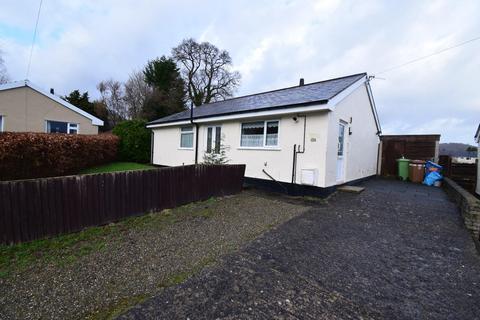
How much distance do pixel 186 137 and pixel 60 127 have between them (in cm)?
860

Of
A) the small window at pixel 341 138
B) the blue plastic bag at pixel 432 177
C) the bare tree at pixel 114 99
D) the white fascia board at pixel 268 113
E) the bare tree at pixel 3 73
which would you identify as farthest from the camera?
the bare tree at pixel 114 99

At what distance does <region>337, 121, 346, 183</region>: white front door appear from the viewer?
25.9ft

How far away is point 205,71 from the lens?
98.7ft

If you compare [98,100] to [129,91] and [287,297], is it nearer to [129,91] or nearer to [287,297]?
[129,91]

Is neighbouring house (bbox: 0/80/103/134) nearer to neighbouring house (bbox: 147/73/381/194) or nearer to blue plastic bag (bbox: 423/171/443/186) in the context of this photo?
neighbouring house (bbox: 147/73/381/194)

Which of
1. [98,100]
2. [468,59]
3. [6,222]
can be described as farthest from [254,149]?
[98,100]

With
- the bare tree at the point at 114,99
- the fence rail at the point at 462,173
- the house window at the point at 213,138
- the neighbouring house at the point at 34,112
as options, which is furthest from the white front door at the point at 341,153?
the bare tree at the point at 114,99

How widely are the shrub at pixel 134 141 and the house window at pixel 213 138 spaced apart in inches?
258

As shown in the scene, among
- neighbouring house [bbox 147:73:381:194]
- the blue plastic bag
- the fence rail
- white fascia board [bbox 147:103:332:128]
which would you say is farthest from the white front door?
the fence rail

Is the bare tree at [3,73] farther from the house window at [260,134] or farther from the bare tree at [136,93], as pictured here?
the house window at [260,134]

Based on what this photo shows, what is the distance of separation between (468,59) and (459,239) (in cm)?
888

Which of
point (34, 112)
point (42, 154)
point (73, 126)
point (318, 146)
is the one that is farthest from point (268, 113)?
point (34, 112)

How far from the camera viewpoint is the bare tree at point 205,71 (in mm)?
29562

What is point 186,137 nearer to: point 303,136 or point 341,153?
point 303,136
